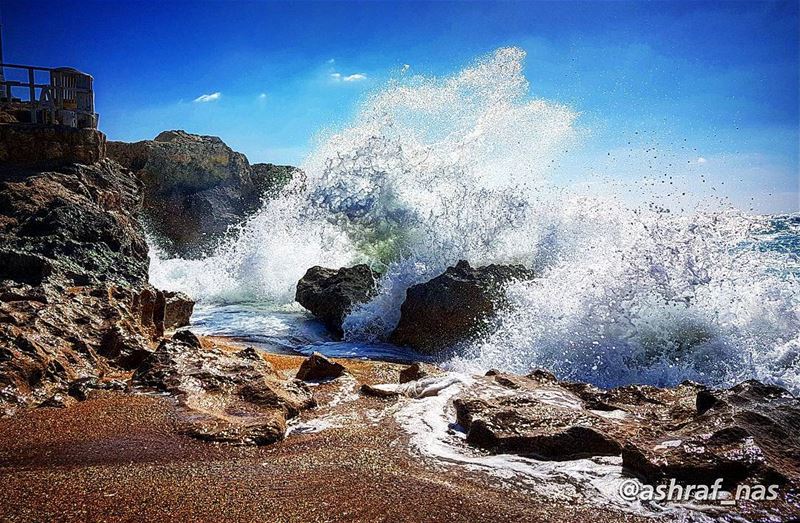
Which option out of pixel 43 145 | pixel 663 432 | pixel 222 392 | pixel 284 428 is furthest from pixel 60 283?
pixel 663 432

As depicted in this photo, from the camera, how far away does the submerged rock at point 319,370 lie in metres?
4.57

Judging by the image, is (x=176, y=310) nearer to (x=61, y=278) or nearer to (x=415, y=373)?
(x=61, y=278)

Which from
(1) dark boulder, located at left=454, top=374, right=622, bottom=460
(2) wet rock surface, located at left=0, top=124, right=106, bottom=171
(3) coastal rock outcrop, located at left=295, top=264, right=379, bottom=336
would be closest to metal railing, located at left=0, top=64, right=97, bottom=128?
(2) wet rock surface, located at left=0, top=124, right=106, bottom=171

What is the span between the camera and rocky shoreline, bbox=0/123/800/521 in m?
2.23

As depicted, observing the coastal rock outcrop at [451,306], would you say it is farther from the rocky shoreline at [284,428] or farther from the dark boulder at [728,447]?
the dark boulder at [728,447]

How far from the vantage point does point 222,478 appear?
241 cm

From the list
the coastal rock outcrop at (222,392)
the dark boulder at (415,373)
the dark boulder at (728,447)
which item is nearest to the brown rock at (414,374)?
the dark boulder at (415,373)

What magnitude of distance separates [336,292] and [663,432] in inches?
258

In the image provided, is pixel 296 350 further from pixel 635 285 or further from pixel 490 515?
pixel 490 515

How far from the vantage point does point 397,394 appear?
13.3 ft

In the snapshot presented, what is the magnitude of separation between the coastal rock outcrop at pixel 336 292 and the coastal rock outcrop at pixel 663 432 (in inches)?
205

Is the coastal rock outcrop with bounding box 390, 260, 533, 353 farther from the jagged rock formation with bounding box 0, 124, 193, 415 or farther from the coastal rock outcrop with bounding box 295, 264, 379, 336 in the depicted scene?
the jagged rock formation with bounding box 0, 124, 193, 415

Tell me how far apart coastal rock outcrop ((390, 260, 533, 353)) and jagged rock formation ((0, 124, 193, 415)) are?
11.0 feet

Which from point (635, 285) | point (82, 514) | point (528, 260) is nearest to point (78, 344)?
point (82, 514)
